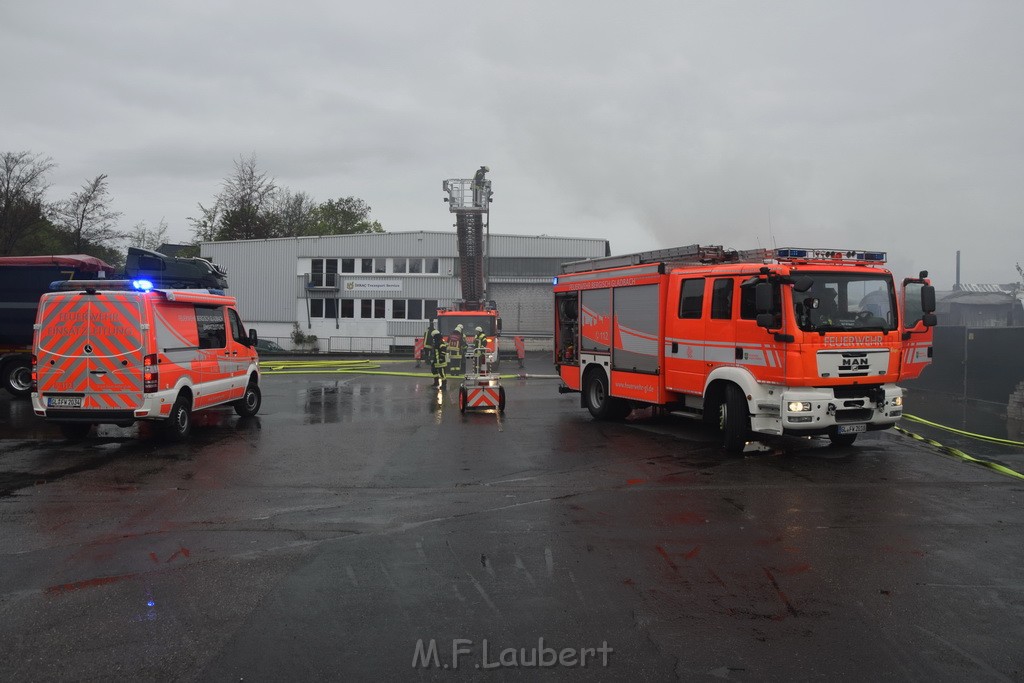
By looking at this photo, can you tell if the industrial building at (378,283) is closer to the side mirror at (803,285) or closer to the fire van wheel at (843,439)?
the fire van wheel at (843,439)

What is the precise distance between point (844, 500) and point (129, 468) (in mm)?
8272

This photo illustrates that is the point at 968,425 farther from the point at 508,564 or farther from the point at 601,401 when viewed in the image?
the point at 508,564

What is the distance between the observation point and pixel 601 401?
45.3 feet

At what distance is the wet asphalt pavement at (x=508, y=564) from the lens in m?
4.07

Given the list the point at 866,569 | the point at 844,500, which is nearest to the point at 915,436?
the point at 844,500

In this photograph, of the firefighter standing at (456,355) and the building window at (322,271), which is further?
the building window at (322,271)

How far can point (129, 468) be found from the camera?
30.6 ft

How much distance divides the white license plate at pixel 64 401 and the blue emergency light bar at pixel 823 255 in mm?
9829

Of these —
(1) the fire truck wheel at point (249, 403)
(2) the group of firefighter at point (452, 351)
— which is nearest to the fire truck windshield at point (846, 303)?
(2) the group of firefighter at point (452, 351)

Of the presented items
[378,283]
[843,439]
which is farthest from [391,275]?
[843,439]

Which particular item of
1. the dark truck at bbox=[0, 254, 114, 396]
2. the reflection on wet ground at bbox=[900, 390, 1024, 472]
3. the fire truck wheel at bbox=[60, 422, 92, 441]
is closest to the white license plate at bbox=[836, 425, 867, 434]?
the reflection on wet ground at bbox=[900, 390, 1024, 472]

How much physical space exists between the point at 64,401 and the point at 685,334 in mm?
8928

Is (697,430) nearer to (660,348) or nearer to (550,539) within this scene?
(660,348)

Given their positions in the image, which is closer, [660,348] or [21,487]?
[21,487]
